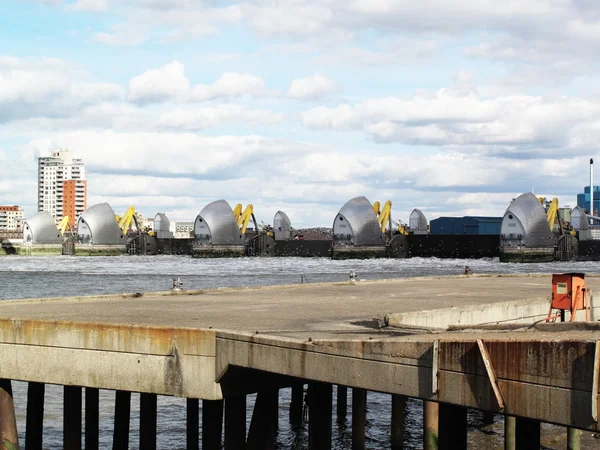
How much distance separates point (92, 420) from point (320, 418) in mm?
6409

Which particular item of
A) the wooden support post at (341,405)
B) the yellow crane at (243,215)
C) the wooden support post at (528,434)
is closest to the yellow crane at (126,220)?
the yellow crane at (243,215)

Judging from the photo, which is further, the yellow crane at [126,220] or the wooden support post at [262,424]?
the yellow crane at [126,220]

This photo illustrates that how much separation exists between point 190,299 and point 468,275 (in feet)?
72.2

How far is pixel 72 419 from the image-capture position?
18.7m

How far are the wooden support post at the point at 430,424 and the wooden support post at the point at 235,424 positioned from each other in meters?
3.83

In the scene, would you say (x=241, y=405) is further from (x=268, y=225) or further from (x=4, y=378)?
(x=268, y=225)

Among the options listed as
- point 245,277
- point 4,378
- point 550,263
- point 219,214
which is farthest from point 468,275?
point 219,214

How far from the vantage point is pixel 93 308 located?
24359 millimetres

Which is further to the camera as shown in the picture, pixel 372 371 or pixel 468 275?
pixel 468 275

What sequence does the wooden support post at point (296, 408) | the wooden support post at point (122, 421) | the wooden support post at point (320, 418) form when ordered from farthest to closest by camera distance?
the wooden support post at point (296, 408)
the wooden support post at point (122, 421)
the wooden support post at point (320, 418)

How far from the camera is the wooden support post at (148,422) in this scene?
18500 millimetres

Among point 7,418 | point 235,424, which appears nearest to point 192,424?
point 7,418

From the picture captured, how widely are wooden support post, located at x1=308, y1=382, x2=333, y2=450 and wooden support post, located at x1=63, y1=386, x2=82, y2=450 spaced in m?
5.04

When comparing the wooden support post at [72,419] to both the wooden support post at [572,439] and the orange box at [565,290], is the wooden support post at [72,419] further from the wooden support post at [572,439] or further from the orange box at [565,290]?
the orange box at [565,290]
